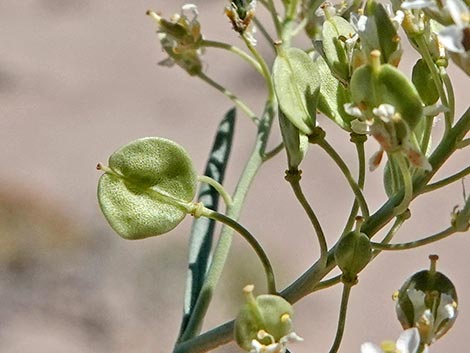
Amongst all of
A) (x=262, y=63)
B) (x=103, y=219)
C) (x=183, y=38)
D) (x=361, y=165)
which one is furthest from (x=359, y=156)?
(x=103, y=219)

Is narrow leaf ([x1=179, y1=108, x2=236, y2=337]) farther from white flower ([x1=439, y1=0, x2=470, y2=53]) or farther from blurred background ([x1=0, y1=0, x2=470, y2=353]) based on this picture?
blurred background ([x1=0, y1=0, x2=470, y2=353])

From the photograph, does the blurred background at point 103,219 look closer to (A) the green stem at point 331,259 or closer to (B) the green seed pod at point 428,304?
(A) the green stem at point 331,259

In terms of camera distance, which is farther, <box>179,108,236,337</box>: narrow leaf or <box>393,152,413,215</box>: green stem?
<box>179,108,236,337</box>: narrow leaf

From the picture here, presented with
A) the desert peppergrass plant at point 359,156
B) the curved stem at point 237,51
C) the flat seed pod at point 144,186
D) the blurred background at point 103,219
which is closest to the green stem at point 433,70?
the desert peppergrass plant at point 359,156

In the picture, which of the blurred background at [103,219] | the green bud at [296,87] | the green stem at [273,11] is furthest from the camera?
the blurred background at [103,219]

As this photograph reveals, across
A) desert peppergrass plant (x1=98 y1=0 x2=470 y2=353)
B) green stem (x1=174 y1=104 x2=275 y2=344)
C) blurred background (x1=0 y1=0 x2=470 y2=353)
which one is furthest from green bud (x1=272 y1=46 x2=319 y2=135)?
blurred background (x1=0 y1=0 x2=470 y2=353)

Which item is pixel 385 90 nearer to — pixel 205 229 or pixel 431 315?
pixel 431 315

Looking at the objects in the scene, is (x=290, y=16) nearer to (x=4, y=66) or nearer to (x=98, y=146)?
(x=98, y=146)
